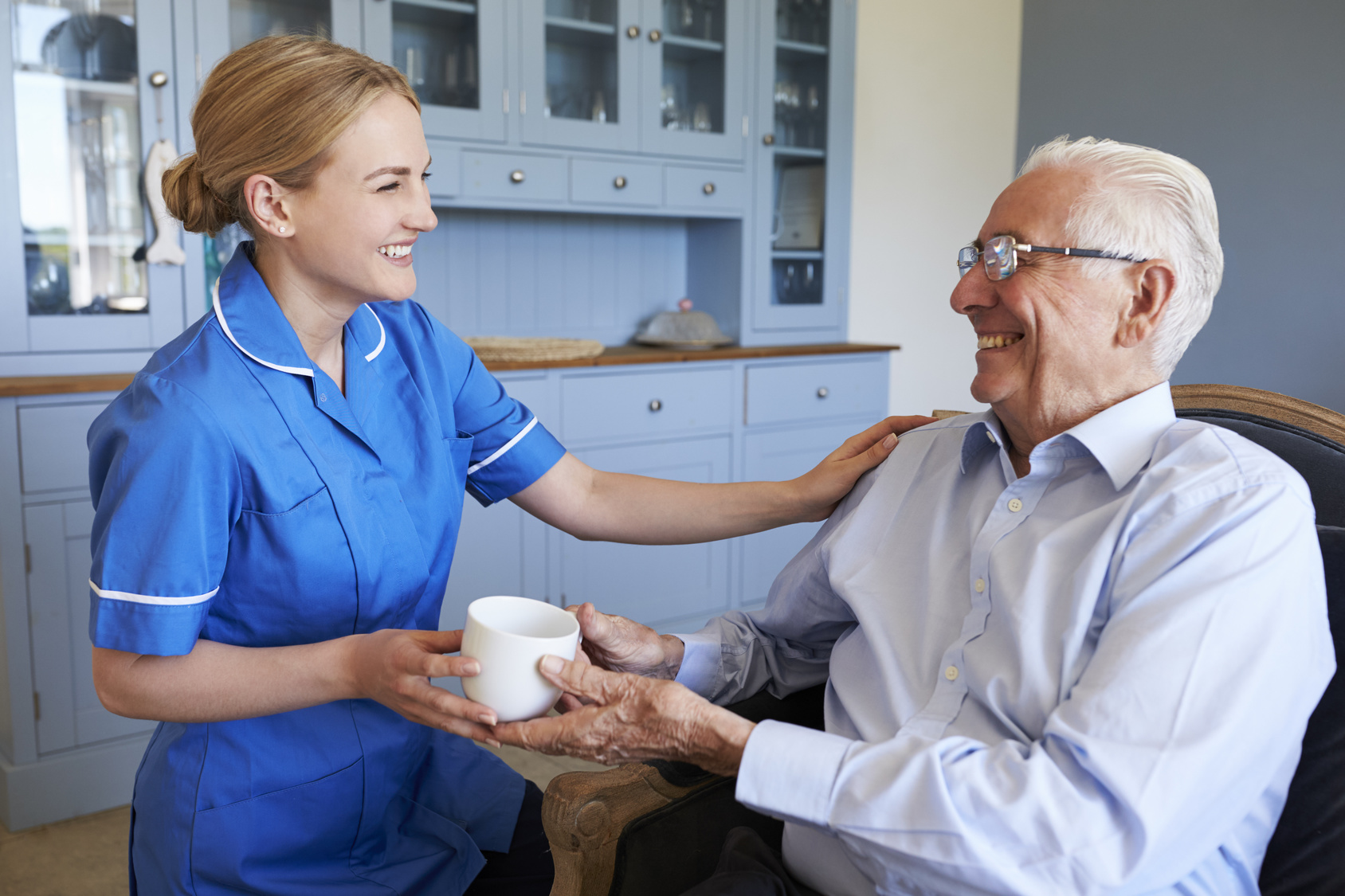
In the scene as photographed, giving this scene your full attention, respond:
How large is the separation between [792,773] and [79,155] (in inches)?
84.1

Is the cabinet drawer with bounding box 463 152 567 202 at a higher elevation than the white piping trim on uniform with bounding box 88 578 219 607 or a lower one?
higher

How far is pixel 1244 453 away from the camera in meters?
0.92

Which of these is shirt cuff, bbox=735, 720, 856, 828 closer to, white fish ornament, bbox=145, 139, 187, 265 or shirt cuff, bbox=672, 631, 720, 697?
shirt cuff, bbox=672, 631, 720, 697

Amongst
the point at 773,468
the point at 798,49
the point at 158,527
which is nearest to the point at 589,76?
the point at 798,49

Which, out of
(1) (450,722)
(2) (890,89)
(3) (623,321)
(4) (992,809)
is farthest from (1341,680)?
(2) (890,89)

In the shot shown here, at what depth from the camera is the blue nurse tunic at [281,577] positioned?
975 mm

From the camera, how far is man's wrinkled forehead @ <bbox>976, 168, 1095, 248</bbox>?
106cm

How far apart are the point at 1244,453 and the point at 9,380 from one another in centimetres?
218

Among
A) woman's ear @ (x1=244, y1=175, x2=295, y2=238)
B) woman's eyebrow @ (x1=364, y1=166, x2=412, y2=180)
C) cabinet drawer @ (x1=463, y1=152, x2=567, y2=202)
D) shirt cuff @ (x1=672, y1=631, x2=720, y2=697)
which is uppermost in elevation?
cabinet drawer @ (x1=463, y1=152, x2=567, y2=202)

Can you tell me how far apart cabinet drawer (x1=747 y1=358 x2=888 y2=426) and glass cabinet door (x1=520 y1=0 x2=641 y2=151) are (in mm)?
810

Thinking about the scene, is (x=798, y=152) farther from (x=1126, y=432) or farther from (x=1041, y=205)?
(x=1126, y=432)

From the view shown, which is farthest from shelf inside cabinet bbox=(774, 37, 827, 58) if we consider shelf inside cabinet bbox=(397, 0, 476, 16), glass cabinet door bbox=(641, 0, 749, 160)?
shelf inside cabinet bbox=(397, 0, 476, 16)

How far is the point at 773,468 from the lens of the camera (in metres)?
3.26

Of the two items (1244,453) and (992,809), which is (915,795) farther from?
(1244,453)
